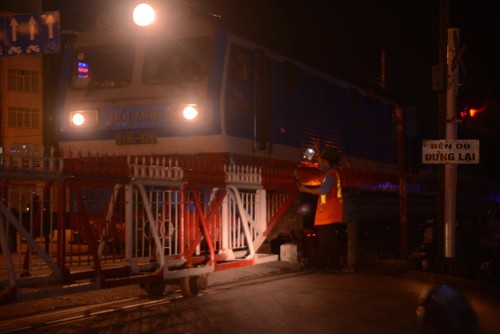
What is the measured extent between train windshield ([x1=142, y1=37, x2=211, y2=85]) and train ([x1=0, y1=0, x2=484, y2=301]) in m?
0.02

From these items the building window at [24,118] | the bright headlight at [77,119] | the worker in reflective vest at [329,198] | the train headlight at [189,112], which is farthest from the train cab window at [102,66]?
the building window at [24,118]

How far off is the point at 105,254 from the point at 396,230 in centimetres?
1002

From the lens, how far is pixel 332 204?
987 centimetres

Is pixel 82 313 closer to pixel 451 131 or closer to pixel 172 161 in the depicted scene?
pixel 172 161

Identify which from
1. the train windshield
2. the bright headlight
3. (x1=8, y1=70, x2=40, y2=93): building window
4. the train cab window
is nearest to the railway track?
the train windshield

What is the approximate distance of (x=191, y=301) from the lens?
26.5 ft

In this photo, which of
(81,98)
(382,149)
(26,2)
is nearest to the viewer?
(81,98)

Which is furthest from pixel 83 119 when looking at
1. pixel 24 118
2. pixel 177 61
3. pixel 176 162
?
pixel 24 118

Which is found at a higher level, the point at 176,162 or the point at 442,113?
the point at 442,113

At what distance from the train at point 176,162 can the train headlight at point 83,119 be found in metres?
0.03

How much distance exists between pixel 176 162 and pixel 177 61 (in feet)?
10.4

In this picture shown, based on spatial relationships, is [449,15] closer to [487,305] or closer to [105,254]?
[487,305]

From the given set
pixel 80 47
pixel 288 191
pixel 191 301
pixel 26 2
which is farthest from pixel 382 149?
pixel 26 2

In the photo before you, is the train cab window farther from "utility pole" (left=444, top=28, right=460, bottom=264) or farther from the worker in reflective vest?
"utility pole" (left=444, top=28, right=460, bottom=264)
